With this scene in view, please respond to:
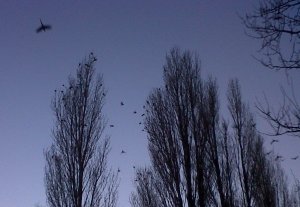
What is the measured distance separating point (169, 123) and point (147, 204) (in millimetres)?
7853

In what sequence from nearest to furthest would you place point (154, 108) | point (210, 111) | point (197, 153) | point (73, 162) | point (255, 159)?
point (73, 162)
point (197, 153)
point (154, 108)
point (210, 111)
point (255, 159)

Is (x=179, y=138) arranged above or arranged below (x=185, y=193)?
above

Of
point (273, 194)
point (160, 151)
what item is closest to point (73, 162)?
point (160, 151)

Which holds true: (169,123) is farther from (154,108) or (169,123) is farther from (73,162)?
(73,162)

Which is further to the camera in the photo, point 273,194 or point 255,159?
point 273,194

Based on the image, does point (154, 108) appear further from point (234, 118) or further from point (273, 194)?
point (273, 194)

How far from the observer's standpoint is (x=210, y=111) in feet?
48.2

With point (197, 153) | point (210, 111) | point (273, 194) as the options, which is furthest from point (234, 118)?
point (197, 153)

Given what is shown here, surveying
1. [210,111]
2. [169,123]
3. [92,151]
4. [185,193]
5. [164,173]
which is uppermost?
[210,111]

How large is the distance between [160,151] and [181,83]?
2.85 metres

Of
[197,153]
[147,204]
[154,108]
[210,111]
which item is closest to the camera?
[197,153]

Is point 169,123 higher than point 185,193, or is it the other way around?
point 169,123

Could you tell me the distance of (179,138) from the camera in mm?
11953

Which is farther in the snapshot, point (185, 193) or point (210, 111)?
point (210, 111)
